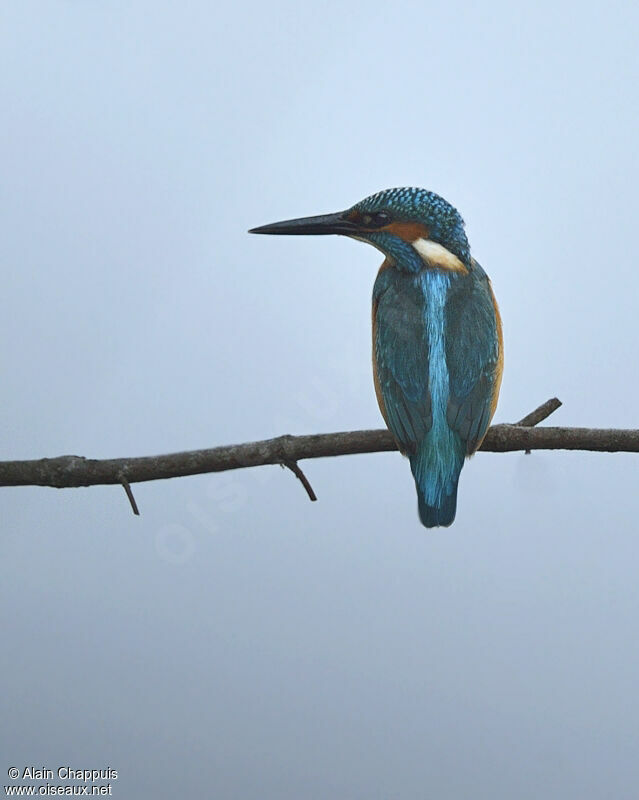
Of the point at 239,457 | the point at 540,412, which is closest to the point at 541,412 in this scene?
the point at 540,412

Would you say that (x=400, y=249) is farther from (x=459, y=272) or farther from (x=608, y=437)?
(x=608, y=437)

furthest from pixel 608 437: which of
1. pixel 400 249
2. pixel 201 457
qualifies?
pixel 201 457

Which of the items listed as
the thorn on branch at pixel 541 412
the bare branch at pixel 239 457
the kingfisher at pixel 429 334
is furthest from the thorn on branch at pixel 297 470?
the thorn on branch at pixel 541 412

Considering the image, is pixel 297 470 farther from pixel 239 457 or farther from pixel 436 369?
pixel 436 369

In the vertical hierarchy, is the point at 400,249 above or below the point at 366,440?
above

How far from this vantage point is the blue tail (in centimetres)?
113

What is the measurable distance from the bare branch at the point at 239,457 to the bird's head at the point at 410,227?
0.78 ft

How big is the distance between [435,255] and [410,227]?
5cm

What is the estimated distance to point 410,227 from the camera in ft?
4.00

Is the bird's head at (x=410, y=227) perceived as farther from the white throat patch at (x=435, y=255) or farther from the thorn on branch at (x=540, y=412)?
the thorn on branch at (x=540, y=412)

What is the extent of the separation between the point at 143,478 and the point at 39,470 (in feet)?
0.41

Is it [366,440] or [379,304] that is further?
[379,304]

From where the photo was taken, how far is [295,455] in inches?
44.5

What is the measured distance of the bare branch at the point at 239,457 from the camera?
1.13m
